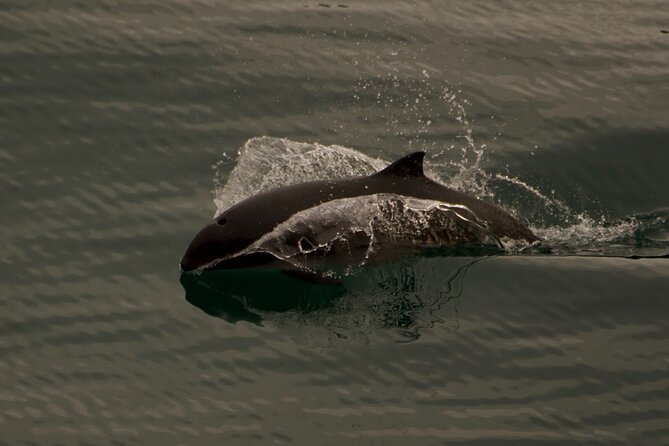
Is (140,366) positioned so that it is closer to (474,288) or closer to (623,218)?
(474,288)

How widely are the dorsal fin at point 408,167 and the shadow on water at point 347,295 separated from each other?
1017mm

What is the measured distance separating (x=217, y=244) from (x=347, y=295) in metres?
1.55

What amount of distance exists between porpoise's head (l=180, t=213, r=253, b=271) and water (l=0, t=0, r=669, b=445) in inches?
11.3

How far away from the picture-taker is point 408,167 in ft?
47.7

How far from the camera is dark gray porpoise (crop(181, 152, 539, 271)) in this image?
1442 centimetres

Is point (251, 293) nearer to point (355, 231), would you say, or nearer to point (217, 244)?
point (217, 244)

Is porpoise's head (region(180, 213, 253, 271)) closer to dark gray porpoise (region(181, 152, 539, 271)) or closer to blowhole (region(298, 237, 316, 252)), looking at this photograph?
dark gray porpoise (region(181, 152, 539, 271))

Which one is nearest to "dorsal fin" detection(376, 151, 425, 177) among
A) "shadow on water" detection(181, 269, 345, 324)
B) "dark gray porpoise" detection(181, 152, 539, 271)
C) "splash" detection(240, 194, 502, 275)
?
"dark gray porpoise" detection(181, 152, 539, 271)

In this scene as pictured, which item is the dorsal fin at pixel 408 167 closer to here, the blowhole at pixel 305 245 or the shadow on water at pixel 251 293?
the blowhole at pixel 305 245

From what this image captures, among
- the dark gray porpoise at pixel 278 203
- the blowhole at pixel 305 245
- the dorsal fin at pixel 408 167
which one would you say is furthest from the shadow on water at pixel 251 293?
the dorsal fin at pixel 408 167

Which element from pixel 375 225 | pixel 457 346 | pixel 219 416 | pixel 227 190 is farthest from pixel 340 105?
pixel 219 416

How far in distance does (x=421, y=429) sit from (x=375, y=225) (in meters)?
3.12

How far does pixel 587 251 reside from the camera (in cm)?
1556

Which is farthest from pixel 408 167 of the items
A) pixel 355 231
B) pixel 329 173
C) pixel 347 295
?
pixel 329 173
